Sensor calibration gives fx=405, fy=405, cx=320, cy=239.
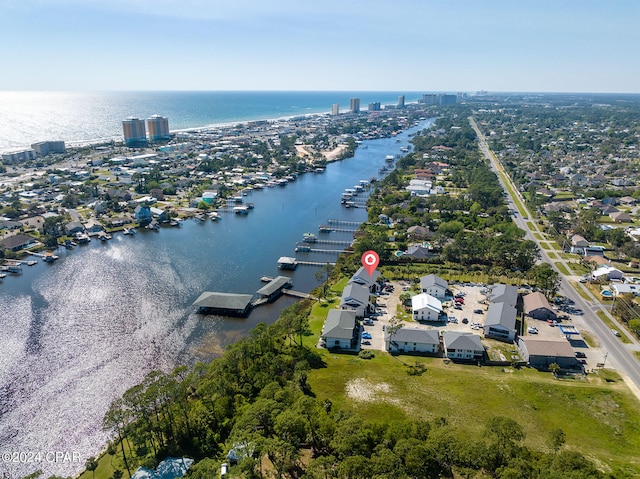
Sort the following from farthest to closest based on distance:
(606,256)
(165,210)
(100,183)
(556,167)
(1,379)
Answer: (556,167) → (100,183) → (165,210) → (606,256) → (1,379)

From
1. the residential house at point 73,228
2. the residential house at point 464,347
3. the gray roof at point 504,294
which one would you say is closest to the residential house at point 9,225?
the residential house at point 73,228

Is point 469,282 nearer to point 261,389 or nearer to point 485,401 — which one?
point 485,401

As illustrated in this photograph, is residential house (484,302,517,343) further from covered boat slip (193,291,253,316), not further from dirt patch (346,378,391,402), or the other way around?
covered boat slip (193,291,253,316)

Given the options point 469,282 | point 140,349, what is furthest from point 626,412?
point 140,349

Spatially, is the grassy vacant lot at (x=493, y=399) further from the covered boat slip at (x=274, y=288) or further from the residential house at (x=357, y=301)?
the covered boat slip at (x=274, y=288)

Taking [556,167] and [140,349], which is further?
[556,167]

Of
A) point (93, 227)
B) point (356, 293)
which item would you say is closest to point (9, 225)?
point (93, 227)

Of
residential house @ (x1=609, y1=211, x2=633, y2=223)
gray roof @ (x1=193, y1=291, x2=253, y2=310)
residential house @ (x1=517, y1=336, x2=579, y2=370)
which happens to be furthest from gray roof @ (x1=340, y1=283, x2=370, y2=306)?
residential house @ (x1=609, y1=211, x2=633, y2=223)

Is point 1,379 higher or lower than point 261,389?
lower
